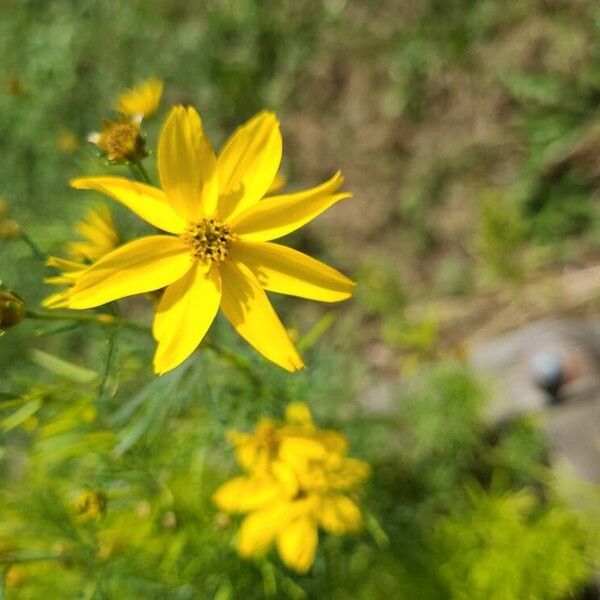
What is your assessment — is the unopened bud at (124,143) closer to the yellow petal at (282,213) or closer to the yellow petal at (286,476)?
the yellow petal at (282,213)

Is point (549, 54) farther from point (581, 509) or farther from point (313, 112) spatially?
point (581, 509)

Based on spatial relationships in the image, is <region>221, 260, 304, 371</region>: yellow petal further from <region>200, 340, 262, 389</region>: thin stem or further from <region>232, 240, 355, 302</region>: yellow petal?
<region>200, 340, 262, 389</region>: thin stem

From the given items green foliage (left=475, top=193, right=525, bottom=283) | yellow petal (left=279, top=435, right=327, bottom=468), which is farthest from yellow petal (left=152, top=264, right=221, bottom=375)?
green foliage (left=475, top=193, right=525, bottom=283)

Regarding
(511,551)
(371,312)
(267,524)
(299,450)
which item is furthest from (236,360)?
(371,312)

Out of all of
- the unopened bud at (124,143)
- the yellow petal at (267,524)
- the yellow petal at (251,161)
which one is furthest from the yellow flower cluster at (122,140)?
the yellow petal at (267,524)

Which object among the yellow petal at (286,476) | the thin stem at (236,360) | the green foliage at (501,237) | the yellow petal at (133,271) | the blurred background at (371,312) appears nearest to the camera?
the yellow petal at (133,271)

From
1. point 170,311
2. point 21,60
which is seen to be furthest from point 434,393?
point 21,60

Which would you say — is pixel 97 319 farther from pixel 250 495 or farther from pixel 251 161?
pixel 250 495
